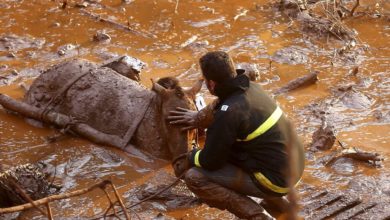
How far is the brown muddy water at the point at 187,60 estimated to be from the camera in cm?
586

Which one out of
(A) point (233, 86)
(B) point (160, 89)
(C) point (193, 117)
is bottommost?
(C) point (193, 117)

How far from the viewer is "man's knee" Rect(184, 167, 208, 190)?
15.2 feet

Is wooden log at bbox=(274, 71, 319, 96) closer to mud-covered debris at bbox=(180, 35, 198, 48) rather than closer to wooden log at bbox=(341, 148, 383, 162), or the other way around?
wooden log at bbox=(341, 148, 383, 162)

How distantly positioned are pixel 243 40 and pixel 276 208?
4265mm

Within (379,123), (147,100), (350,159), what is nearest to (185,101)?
(147,100)

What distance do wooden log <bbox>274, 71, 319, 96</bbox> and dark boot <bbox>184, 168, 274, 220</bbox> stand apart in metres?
2.99

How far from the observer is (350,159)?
6.01m

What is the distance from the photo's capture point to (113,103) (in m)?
6.17

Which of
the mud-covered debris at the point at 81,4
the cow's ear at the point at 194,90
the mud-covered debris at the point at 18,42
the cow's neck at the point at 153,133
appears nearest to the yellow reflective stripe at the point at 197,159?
the cow's ear at the point at 194,90

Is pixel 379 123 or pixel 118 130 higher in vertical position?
pixel 118 130

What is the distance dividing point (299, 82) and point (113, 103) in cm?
252

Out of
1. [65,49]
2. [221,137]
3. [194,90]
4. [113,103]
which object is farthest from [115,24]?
[221,137]

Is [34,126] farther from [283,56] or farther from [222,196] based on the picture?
[283,56]

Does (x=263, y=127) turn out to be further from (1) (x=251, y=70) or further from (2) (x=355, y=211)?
(1) (x=251, y=70)
